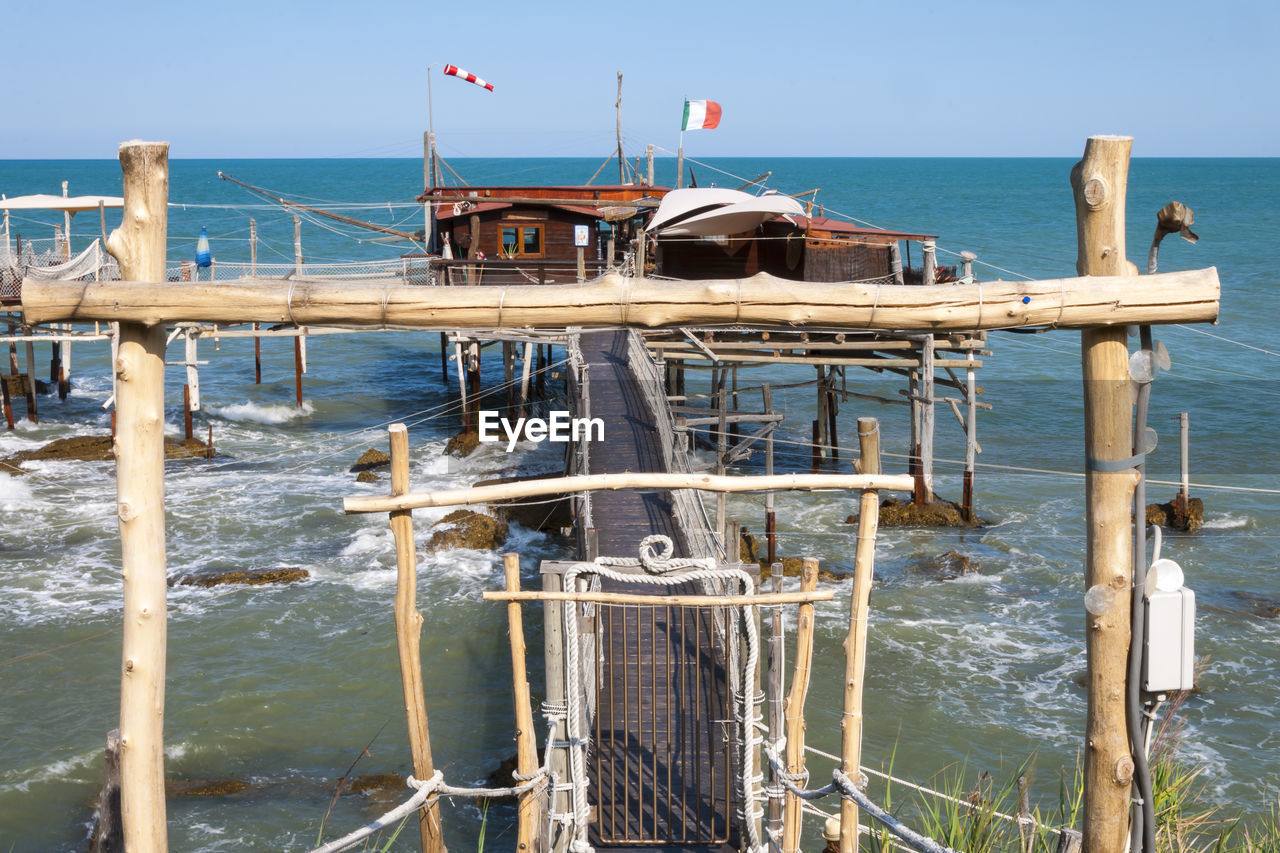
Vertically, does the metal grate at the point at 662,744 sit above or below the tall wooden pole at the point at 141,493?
below

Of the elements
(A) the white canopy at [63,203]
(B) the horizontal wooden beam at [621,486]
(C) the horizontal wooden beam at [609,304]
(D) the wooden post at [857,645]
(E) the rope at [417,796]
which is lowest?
(E) the rope at [417,796]

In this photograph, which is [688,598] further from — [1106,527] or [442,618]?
[442,618]

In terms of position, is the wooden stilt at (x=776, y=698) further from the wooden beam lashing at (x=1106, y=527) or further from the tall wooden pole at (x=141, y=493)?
the tall wooden pole at (x=141, y=493)

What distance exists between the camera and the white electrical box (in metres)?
4.37

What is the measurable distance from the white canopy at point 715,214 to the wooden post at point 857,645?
1450 centimetres

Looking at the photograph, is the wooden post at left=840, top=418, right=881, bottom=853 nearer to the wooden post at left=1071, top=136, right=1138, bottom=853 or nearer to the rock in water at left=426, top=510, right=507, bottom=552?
the wooden post at left=1071, top=136, right=1138, bottom=853

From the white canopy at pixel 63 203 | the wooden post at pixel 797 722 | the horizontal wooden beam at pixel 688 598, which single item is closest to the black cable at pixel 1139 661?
the horizontal wooden beam at pixel 688 598

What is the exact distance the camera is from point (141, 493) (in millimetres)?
4676

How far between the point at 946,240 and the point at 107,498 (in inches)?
2507

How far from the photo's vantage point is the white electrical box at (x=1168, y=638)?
14.3 ft

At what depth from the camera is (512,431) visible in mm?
26047

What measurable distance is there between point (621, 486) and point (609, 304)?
1.42 m

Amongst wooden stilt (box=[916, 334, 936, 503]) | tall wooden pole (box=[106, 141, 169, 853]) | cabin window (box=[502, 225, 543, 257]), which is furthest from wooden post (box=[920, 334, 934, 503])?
tall wooden pole (box=[106, 141, 169, 853])
